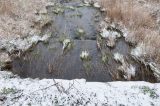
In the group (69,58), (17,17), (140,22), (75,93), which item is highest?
(17,17)

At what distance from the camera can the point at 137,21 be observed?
759 cm

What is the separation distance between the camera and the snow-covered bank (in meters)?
3.91

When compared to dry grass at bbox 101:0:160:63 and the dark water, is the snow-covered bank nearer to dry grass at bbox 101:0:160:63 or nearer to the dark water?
the dark water

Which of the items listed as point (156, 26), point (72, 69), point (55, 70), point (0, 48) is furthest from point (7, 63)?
point (156, 26)

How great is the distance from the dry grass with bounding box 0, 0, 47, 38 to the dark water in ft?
2.49

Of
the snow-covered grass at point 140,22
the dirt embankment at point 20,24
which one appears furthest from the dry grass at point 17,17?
the snow-covered grass at point 140,22

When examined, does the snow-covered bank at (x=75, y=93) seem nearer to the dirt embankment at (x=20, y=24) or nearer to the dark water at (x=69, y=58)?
the dark water at (x=69, y=58)

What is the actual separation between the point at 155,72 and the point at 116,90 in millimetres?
1490

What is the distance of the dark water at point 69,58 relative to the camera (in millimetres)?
5320

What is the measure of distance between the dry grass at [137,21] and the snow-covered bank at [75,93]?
5.60 ft

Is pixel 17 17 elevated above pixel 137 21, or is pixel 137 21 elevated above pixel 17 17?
pixel 17 17

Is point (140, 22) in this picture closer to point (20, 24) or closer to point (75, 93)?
point (20, 24)

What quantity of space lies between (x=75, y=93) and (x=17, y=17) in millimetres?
4761

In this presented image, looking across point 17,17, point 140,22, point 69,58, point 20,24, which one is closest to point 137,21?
point 140,22
